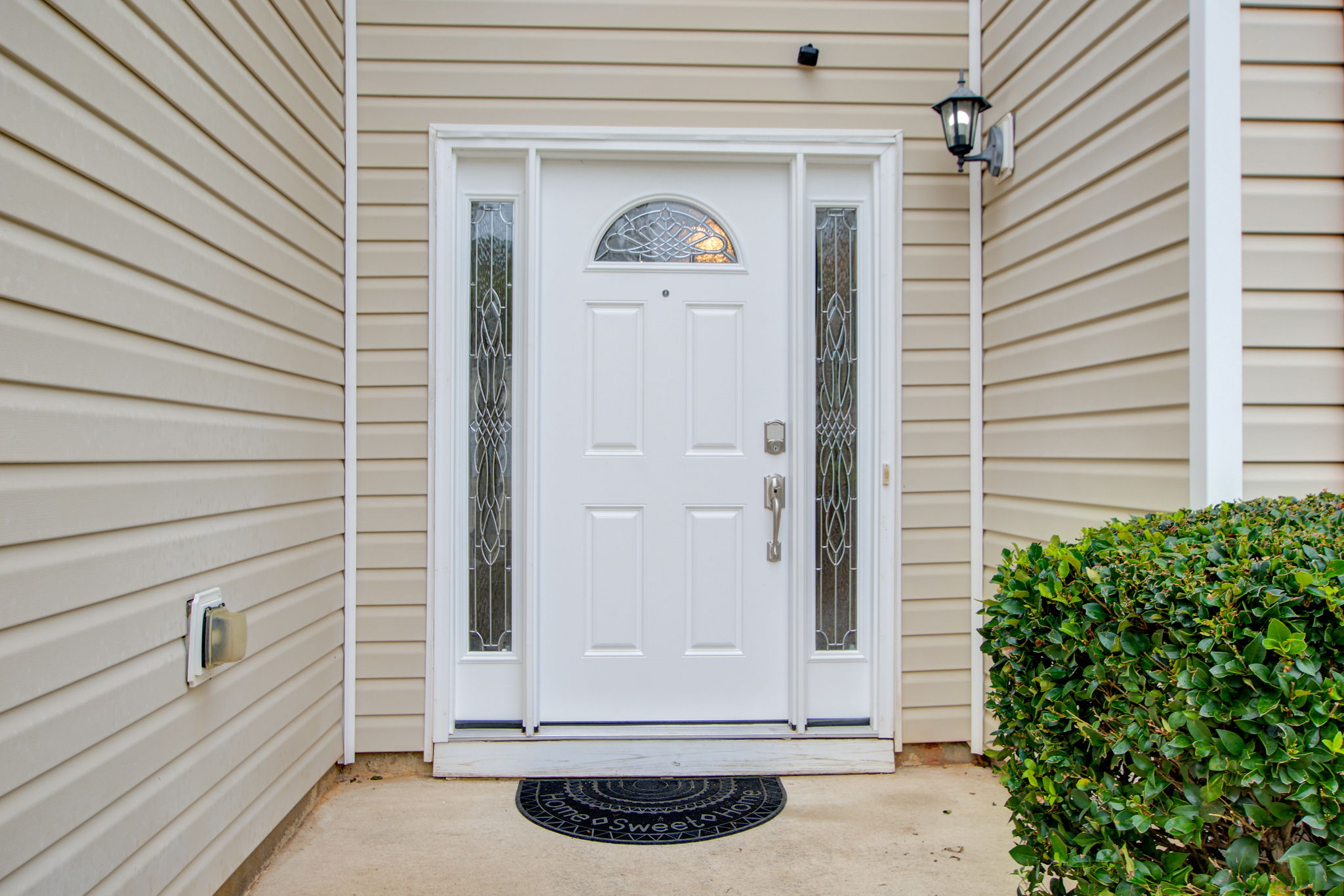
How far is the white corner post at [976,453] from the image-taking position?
2.78 meters

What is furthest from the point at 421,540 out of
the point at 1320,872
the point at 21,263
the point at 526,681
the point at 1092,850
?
the point at 1320,872

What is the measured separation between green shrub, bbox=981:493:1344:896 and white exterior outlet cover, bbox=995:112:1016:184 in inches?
55.2

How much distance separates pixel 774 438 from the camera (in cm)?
280

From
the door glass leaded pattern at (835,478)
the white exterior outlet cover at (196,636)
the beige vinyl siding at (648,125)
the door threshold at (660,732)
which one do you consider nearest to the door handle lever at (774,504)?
the door glass leaded pattern at (835,478)

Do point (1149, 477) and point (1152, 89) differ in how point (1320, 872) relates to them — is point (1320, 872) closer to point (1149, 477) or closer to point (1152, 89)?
point (1149, 477)

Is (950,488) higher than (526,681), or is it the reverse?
(950,488)

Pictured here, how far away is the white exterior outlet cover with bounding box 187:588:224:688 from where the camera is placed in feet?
5.64

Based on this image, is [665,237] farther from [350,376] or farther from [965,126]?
[350,376]

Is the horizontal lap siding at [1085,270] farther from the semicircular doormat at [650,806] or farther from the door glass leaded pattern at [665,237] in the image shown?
Answer: the semicircular doormat at [650,806]

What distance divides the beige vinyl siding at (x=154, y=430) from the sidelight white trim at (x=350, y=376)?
19 centimetres

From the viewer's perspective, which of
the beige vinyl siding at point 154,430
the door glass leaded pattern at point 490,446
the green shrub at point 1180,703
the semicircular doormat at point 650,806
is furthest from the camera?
the door glass leaded pattern at point 490,446

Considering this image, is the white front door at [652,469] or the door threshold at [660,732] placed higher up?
the white front door at [652,469]

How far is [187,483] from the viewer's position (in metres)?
1.72

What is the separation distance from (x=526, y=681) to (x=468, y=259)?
1365 mm
